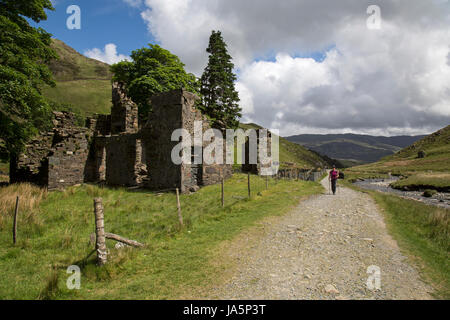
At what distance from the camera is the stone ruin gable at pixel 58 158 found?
54.5 ft

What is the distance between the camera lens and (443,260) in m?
6.05

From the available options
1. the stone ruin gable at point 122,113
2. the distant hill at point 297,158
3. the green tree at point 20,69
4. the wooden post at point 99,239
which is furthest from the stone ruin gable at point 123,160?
the distant hill at point 297,158

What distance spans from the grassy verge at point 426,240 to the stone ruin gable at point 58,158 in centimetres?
1974

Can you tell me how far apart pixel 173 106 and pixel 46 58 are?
835cm

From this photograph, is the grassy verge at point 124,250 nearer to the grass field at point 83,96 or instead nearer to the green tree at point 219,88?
the green tree at point 219,88

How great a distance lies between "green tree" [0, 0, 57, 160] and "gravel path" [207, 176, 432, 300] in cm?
1275

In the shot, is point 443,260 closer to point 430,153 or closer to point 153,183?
point 153,183

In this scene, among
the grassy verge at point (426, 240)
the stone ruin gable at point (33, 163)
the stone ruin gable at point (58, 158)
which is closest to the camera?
the grassy verge at point (426, 240)

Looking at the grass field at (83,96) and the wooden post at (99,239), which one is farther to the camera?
the grass field at (83,96)

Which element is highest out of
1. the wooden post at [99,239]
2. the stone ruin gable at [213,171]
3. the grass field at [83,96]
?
the grass field at [83,96]

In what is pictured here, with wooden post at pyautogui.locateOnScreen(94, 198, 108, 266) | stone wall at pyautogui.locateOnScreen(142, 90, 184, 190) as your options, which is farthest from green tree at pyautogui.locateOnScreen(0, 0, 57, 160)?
wooden post at pyautogui.locateOnScreen(94, 198, 108, 266)

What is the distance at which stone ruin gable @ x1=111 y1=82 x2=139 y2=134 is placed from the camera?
70.7 ft

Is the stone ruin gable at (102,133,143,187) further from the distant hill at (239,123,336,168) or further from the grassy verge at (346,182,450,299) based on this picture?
the distant hill at (239,123,336,168)
